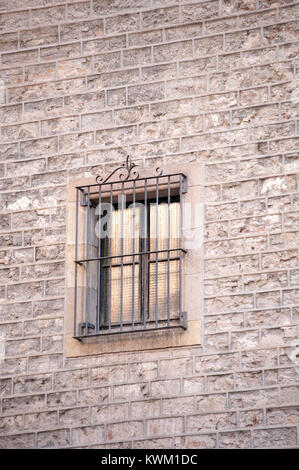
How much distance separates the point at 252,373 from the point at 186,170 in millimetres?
2040

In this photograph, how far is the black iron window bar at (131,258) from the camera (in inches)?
453

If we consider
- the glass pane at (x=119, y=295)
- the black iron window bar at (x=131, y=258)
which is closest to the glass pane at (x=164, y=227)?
the black iron window bar at (x=131, y=258)

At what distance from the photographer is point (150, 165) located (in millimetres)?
11914

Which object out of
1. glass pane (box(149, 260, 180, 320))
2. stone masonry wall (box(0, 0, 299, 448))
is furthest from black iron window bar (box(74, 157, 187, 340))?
stone masonry wall (box(0, 0, 299, 448))

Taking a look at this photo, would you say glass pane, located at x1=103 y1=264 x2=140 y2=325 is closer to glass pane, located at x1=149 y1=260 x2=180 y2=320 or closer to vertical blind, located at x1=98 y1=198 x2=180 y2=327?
vertical blind, located at x1=98 y1=198 x2=180 y2=327

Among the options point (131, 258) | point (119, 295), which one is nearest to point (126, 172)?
point (131, 258)

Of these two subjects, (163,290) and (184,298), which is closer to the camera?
(184,298)

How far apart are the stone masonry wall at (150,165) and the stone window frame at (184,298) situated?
7 cm

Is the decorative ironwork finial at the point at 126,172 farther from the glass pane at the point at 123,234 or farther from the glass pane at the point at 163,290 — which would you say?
the glass pane at the point at 163,290

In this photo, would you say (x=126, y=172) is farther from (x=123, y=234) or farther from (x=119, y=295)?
(x=119, y=295)

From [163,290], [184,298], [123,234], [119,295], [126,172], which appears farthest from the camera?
[126,172]

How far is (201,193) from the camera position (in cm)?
1161

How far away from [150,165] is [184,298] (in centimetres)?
137
